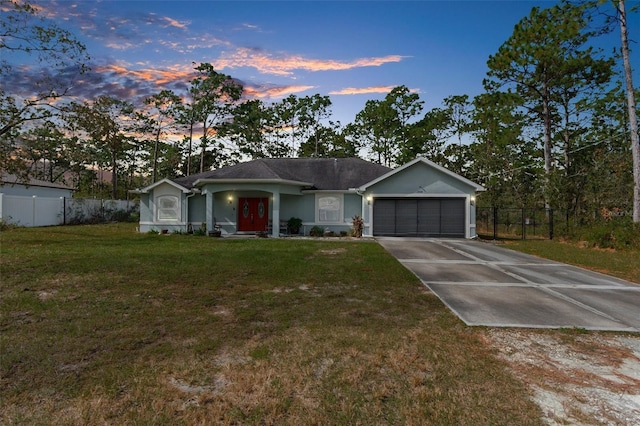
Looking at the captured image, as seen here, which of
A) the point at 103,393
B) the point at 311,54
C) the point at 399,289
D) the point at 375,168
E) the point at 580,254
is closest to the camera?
the point at 103,393

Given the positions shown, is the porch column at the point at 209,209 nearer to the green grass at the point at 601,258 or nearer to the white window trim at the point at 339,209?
the white window trim at the point at 339,209

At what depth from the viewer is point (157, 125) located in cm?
3731

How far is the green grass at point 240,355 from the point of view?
285cm

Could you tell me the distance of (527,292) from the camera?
281 inches

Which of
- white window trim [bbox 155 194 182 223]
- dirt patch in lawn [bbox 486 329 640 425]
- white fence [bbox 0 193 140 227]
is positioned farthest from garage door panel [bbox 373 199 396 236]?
white fence [bbox 0 193 140 227]

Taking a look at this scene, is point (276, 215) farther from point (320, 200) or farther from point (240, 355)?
point (240, 355)

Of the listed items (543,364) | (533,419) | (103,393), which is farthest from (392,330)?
(103,393)

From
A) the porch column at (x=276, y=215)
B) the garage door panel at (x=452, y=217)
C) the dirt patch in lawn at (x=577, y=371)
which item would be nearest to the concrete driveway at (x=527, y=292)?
the dirt patch in lawn at (x=577, y=371)

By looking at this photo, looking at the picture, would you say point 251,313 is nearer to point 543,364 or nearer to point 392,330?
point 392,330

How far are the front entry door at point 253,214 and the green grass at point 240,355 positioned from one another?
41.3 feet

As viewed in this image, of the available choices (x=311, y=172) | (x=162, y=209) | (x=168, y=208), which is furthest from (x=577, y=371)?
(x=162, y=209)

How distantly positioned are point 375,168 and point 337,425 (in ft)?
66.4

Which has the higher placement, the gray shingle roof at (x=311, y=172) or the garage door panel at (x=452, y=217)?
the gray shingle roof at (x=311, y=172)

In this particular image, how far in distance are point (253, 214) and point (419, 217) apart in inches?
402
